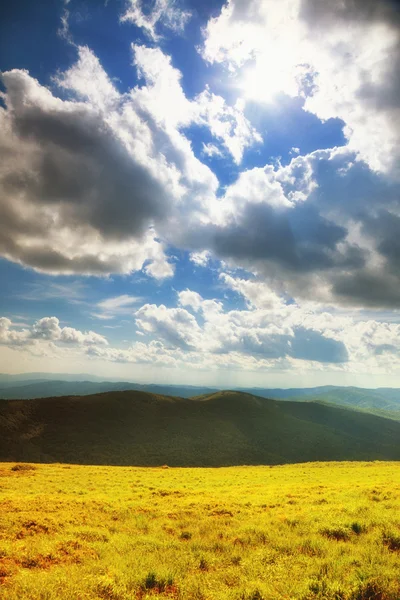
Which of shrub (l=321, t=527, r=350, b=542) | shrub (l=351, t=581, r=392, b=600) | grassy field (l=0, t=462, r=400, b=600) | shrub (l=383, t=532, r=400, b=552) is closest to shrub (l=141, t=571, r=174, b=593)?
grassy field (l=0, t=462, r=400, b=600)

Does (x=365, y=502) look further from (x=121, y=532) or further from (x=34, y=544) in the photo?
(x=34, y=544)

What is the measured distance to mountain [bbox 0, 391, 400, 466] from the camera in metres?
95.3

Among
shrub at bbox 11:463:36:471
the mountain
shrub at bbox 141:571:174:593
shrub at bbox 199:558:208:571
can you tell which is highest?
shrub at bbox 141:571:174:593

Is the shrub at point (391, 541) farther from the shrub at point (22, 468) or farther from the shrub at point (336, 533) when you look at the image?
the shrub at point (22, 468)

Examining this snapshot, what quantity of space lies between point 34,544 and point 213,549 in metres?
6.77

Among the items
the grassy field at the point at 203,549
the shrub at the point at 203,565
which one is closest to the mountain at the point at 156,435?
the grassy field at the point at 203,549

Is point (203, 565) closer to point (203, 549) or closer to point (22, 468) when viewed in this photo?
point (203, 549)

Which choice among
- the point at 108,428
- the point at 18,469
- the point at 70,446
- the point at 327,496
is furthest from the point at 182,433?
the point at 327,496

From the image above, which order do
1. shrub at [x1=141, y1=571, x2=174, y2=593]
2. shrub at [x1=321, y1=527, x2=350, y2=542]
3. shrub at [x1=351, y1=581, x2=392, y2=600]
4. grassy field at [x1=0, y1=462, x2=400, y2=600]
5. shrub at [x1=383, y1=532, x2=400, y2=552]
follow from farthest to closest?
shrub at [x1=321, y1=527, x2=350, y2=542]
shrub at [x1=383, y1=532, x2=400, y2=552]
shrub at [x1=141, y1=571, x2=174, y2=593]
grassy field at [x1=0, y1=462, x2=400, y2=600]
shrub at [x1=351, y1=581, x2=392, y2=600]

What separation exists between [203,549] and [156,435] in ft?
378

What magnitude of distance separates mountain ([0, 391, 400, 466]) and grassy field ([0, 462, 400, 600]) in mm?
81282

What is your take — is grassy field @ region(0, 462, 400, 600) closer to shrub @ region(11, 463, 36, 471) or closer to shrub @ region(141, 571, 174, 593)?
shrub @ region(141, 571, 174, 593)

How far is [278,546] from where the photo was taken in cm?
1120

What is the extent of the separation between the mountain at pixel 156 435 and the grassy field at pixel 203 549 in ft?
267
